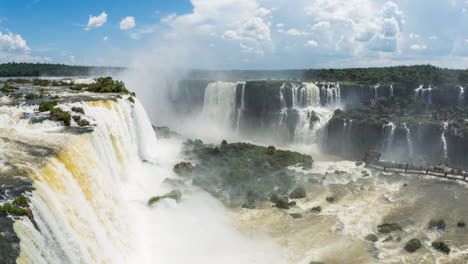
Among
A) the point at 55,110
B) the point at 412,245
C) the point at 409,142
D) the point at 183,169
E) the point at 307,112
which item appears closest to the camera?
the point at 412,245

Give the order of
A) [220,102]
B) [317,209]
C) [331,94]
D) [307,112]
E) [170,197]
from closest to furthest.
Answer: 1. [170,197]
2. [317,209]
3. [307,112]
4. [331,94]
5. [220,102]

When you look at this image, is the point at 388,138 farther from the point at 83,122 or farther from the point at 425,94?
the point at 83,122

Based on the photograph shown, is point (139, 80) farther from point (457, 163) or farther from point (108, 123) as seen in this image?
point (457, 163)

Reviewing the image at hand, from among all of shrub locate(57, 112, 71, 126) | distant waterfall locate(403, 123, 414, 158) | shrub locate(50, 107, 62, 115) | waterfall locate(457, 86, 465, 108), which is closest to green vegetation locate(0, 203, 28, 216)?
shrub locate(57, 112, 71, 126)

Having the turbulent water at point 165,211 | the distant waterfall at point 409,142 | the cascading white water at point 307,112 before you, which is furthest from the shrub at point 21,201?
the distant waterfall at point 409,142

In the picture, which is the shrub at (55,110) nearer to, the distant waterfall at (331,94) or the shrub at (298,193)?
the shrub at (298,193)

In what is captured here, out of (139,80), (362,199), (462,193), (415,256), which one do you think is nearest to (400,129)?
(462,193)

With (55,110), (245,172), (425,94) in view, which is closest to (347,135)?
(425,94)
